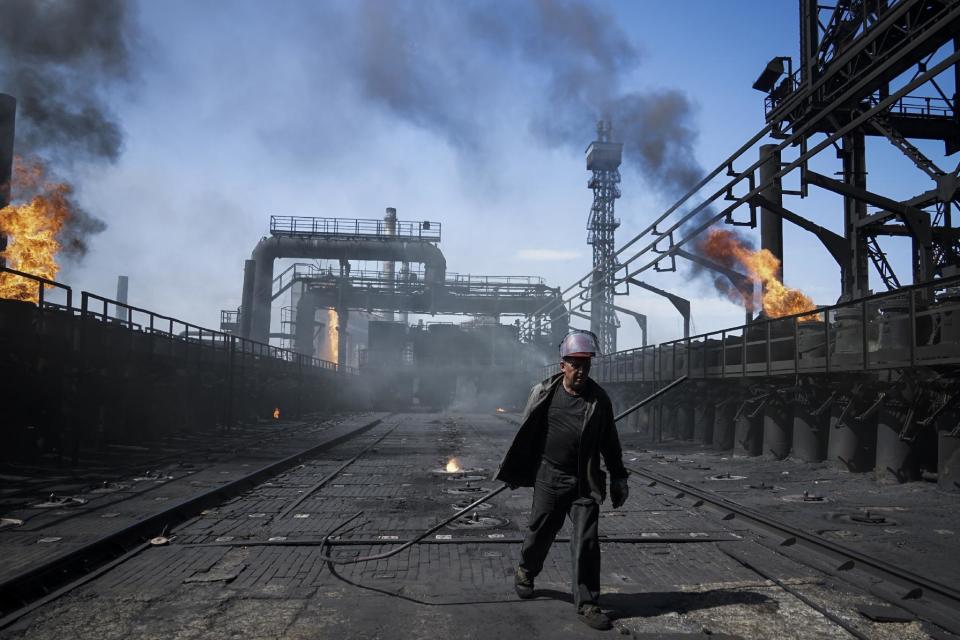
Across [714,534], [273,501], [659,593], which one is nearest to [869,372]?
[714,534]

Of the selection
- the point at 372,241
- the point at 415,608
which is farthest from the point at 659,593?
the point at 372,241

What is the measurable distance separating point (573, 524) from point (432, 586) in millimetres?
1246

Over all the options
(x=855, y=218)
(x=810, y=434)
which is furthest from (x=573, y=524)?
(x=855, y=218)

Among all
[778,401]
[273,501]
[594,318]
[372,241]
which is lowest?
[273,501]

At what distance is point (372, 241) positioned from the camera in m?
40.0

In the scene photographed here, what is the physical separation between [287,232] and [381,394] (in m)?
10.9

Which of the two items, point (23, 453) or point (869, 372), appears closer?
point (869, 372)

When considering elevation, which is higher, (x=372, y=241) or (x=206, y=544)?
(x=372, y=241)

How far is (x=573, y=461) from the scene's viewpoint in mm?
4340

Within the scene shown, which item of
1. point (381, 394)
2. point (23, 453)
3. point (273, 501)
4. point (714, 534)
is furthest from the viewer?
point (381, 394)

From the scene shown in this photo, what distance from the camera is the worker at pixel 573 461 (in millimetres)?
4176

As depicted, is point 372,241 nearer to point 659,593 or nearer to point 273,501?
point 273,501

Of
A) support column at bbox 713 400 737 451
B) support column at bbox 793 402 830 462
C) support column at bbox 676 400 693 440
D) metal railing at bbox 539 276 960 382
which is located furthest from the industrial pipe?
support column at bbox 793 402 830 462

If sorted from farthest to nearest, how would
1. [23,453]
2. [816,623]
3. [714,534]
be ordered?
[23,453]
[714,534]
[816,623]
